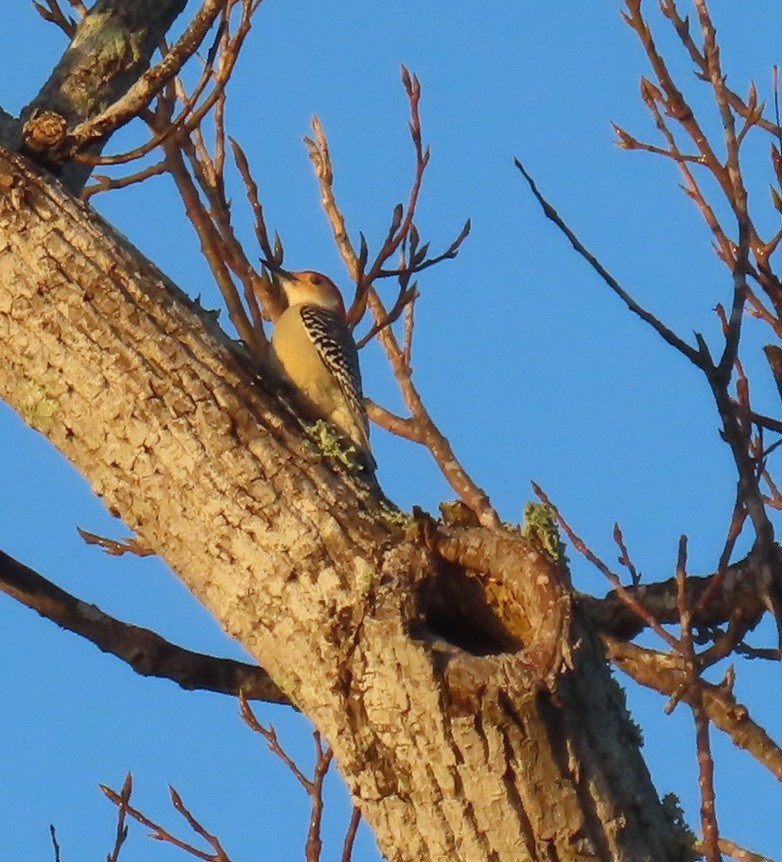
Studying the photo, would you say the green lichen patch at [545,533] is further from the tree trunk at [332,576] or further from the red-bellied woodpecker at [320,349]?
the red-bellied woodpecker at [320,349]

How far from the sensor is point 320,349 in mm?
5855

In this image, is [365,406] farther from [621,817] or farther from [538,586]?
[621,817]

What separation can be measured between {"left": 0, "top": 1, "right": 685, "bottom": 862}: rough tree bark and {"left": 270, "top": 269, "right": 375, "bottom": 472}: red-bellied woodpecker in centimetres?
73

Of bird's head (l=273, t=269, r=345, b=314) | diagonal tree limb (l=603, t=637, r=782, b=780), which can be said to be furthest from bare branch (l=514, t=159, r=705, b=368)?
bird's head (l=273, t=269, r=345, b=314)

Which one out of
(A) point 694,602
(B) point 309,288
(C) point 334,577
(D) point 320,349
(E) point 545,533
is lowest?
(C) point 334,577

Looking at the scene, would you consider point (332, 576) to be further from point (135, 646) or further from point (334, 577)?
point (135, 646)

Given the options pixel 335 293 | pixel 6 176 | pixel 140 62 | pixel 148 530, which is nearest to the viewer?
pixel 148 530

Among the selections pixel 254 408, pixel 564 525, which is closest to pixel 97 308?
pixel 254 408

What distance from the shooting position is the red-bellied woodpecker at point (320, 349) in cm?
476

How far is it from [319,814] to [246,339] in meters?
1.60

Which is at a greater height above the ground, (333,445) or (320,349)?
(320,349)

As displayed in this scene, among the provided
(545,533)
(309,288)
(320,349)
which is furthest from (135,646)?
(309,288)

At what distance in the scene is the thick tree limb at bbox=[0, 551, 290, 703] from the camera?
3.54m

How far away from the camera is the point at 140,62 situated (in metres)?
4.12
